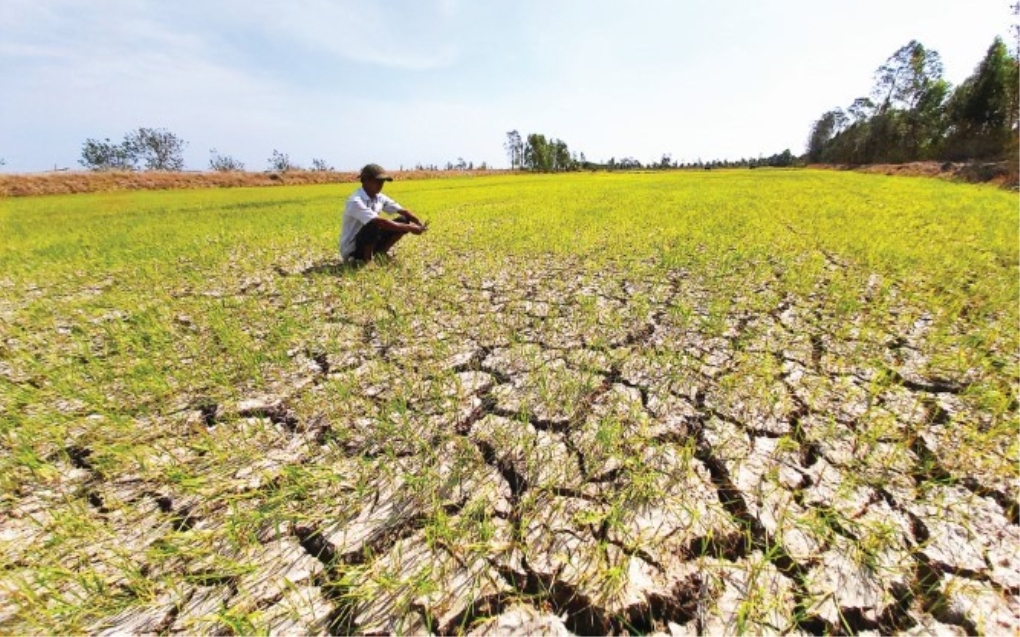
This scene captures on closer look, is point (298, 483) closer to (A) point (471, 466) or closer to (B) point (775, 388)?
(A) point (471, 466)

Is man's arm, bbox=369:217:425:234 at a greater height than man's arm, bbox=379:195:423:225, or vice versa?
man's arm, bbox=379:195:423:225

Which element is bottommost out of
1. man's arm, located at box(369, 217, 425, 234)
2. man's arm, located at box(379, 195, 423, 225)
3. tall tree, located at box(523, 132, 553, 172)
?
man's arm, located at box(369, 217, 425, 234)

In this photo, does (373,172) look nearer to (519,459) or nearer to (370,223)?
(370,223)

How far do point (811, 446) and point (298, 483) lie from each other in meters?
2.02

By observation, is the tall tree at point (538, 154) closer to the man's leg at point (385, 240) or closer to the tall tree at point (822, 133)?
the tall tree at point (822, 133)

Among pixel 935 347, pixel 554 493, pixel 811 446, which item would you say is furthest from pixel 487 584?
pixel 935 347

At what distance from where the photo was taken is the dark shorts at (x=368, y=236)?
4496mm

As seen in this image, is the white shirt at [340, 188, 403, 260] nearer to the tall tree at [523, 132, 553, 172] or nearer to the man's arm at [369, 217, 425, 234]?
the man's arm at [369, 217, 425, 234]

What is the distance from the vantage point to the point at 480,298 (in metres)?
3.62

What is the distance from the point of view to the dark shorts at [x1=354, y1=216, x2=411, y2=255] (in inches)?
177

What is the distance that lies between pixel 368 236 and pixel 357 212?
312 mm

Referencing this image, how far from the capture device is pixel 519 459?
169cm

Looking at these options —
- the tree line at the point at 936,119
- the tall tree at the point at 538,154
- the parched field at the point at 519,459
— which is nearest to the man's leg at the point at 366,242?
the parched field at the point at 519,459

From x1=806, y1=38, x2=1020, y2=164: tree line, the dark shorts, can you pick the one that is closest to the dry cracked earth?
the dark shorts
